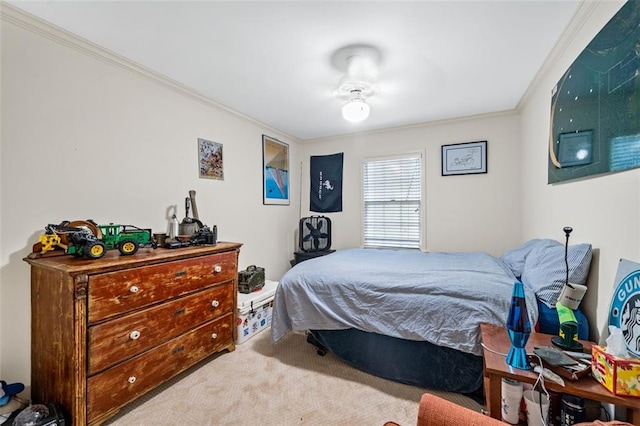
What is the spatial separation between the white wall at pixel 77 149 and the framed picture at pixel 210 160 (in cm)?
6

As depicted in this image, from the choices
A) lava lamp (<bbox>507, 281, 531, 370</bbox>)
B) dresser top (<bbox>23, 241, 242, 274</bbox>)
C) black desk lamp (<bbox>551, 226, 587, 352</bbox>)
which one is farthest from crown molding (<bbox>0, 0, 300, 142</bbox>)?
black desk lamp (<bbox>551, 226, 587, 352</bbox>)

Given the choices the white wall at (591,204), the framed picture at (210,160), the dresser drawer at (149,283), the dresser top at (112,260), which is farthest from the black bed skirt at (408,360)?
the framed picture at (210,160)

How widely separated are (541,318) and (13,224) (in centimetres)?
310

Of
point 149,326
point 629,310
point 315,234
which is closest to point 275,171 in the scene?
point 315,234

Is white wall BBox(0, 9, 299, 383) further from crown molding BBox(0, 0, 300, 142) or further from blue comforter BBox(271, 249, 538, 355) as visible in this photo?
blue comforter BBox(271, 249, 538, 355)

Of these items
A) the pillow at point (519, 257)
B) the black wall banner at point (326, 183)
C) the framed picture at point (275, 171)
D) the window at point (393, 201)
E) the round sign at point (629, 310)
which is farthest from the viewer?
the black wall banner at point (326, 183)

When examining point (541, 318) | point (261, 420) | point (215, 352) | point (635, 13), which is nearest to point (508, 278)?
point (541, 318)

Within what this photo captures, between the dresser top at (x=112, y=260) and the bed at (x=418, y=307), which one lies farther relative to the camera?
the bed at (x=418, y=307)

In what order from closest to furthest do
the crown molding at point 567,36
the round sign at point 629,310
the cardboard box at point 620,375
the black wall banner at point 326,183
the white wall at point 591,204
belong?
1. the cardboard box at point 620,375
2. the round sign at point 629,310
3. the white wall at point 591,204
4. the crown molding at point 567,36
5. the black wall banner at point 326,183

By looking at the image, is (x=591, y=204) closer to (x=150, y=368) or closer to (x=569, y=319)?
(x=569, y=319)

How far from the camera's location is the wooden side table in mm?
935

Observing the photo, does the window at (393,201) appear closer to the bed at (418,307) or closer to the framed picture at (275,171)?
the framed picture at (275,171)

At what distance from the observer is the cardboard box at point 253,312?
244 centimetres

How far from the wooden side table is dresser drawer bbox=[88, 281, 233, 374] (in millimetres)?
1870
